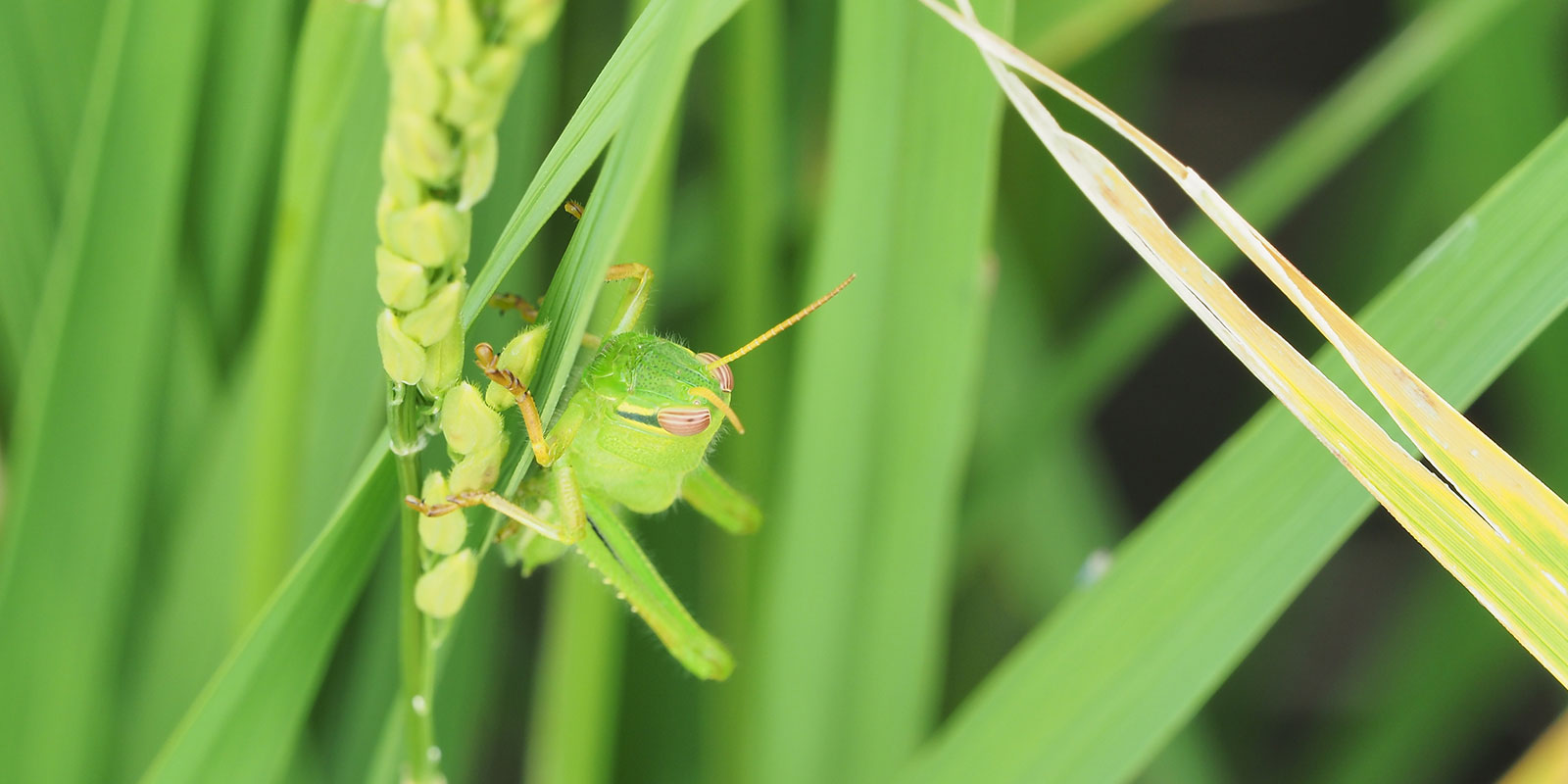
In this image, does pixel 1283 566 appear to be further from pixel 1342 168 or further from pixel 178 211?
pixel 1342 168

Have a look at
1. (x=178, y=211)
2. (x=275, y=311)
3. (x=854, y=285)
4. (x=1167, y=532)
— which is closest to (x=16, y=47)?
(x=178, y=211)

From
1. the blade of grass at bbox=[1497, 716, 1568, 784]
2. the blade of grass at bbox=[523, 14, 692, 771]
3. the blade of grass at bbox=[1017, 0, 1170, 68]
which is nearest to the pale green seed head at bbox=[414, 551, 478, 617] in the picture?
the blade of grass at bbox=[523, 14, 692, 771]

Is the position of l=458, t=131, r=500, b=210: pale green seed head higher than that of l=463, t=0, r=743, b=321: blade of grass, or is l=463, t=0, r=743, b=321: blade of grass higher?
l=463, t=0, r=743, b=321: blade of grass

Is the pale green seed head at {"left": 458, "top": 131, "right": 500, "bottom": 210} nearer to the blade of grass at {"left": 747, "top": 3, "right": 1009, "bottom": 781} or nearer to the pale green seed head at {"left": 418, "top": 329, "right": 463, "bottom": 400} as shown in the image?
the pale green seed head at {"left": 418, "top": 329, "right": 463, "bottom": 400}

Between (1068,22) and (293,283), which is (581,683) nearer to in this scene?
(293,283)

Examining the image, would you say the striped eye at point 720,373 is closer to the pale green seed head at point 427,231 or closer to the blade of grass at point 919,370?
the blade of grass at point 919,370

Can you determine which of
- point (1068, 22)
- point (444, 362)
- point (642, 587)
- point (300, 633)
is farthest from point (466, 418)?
point (1068, 22)
